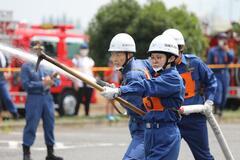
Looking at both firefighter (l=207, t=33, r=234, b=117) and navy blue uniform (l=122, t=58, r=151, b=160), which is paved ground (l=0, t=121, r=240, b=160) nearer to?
firefighter (l=207, t=33, r=234, b=117)

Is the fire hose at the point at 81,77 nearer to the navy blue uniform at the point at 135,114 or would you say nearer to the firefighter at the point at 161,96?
the firefighter at the point at 161,96

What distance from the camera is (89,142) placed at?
52.3ft

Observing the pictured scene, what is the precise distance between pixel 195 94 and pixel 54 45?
12742mm

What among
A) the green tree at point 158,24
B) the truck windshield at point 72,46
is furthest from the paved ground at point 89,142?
the green tree at point 158,24

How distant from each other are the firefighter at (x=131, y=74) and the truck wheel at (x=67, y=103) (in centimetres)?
1161

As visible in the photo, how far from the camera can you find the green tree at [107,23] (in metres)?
27.7

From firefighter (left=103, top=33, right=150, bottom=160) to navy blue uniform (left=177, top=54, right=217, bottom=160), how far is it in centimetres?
91

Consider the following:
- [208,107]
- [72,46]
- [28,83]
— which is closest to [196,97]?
[208,107]

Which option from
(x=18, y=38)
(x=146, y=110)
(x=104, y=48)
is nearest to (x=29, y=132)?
(x=146, y=110)

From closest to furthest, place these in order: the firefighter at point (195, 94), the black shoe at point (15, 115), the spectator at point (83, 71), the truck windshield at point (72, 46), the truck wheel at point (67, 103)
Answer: the firefighter at point (195, 94) → the black shoe at point (15, 115) → the spectator at point (83, 71) → the truck wheel at point (67, 103) → the truck windshield at point (72, 46)

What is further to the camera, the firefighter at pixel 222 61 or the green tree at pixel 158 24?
the green tree at pixel 158 24

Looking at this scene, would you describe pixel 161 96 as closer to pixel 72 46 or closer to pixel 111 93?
pixel 111 93

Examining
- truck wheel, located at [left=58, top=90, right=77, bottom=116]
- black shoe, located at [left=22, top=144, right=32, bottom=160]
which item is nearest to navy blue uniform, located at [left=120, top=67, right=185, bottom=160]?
black shoe, located at [left=22, top=144, right=32, bottom=160]

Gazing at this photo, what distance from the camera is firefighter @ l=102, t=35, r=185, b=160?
834cm
